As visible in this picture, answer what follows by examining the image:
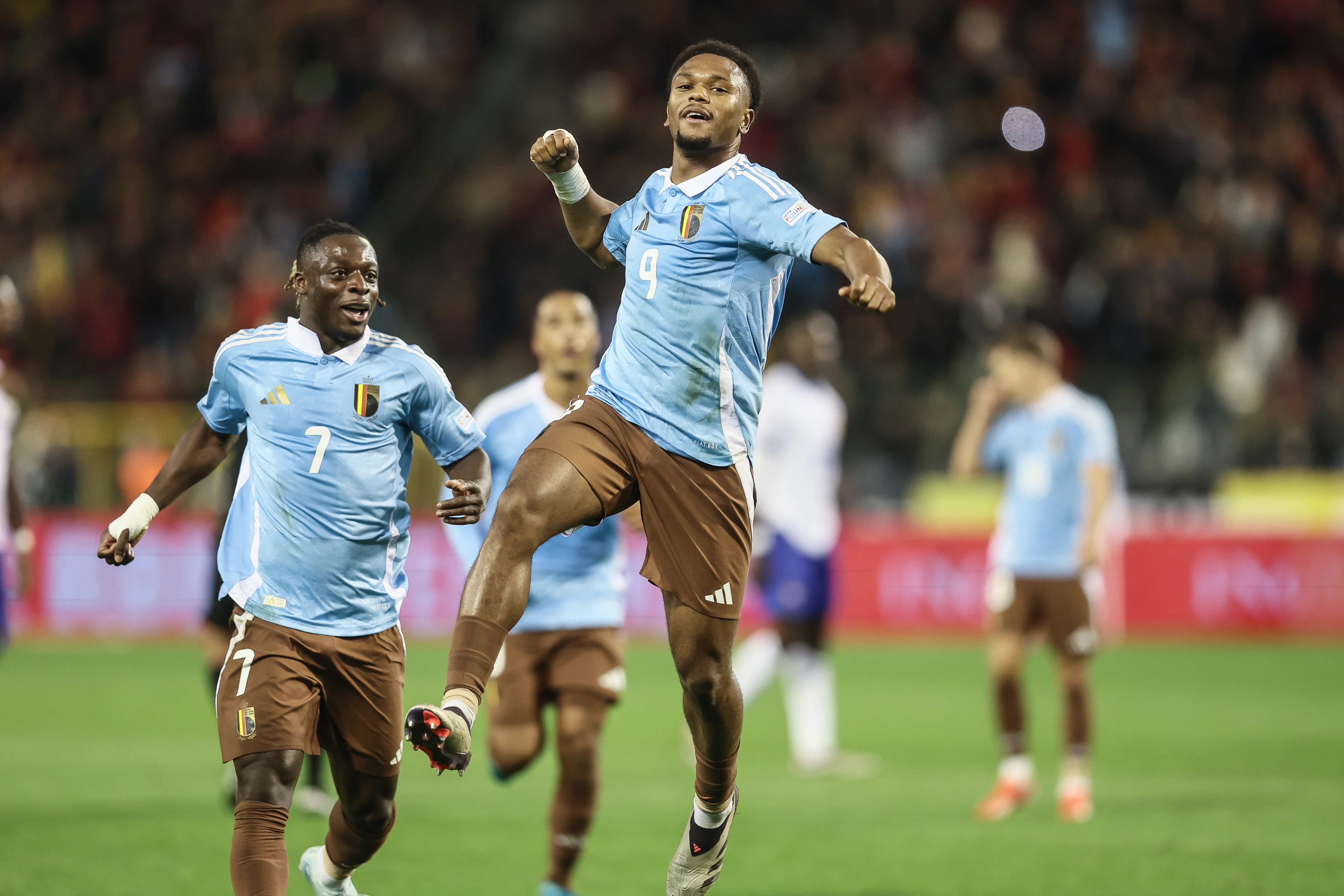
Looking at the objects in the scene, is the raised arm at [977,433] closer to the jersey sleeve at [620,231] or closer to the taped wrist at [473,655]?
the jersey sleeve at [620,231]

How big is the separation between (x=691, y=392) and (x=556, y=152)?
0.99m

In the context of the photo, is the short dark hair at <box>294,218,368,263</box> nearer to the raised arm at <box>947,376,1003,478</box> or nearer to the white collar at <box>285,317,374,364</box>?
the white collar at <box>285,317,374,364</box>

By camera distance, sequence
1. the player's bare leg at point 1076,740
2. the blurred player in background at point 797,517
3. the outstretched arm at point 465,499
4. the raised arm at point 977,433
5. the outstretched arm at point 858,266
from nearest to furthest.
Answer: the outstretched arm at point 858,266 < the outstretched arm at point 465,499 < the player's bare leg at point 1076,740 < the raised arm at point 977,433 < the blurred player in background at point 797,517

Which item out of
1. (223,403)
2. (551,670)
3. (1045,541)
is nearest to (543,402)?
(551,670)

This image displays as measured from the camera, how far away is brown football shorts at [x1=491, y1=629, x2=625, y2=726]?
702cm

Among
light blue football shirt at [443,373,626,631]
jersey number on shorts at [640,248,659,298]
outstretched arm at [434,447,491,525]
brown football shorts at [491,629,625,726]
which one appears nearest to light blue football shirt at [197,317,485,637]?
outstretched arm at [434,447,491,525]

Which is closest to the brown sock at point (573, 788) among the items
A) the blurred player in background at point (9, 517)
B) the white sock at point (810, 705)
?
the blurred player in background at point (9, 517)

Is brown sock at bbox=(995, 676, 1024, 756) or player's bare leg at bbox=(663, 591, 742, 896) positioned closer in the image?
player's bare leg at bbox=(663, 591, 742, 896)

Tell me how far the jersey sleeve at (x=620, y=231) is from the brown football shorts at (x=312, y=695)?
1520 millimetres

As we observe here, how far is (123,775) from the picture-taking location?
10.1 metres

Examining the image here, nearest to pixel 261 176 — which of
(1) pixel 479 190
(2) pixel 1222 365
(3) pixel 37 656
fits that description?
(1) pixel 479 190

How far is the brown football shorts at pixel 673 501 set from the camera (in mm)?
Answer: 5320

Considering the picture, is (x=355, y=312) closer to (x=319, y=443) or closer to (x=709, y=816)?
(x=319, y=443)

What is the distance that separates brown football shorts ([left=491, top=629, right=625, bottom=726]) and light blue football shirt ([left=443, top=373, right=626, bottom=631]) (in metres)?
0.05
